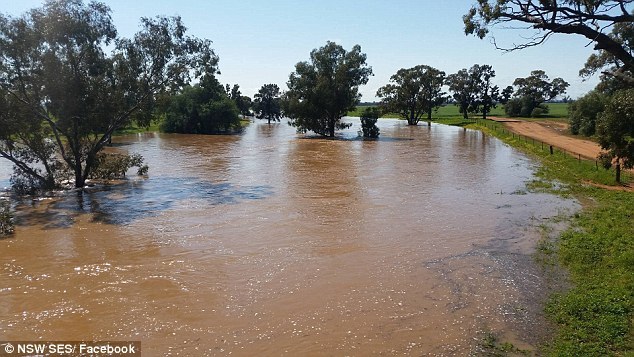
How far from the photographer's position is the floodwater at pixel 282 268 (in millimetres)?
9117

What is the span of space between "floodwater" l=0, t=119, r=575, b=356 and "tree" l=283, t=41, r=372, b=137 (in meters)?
38.4

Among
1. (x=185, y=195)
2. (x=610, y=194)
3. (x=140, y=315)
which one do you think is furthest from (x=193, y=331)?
(x=610, y=194)

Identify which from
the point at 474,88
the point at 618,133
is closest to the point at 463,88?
the point at 474,88

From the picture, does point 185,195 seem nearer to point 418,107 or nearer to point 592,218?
point 592,218

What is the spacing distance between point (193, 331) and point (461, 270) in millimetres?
7324

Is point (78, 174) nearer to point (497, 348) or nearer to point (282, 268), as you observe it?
point (282, 268)

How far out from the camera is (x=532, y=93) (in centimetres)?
11150

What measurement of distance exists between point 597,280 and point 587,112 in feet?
173

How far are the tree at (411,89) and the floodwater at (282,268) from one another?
70.0 meters

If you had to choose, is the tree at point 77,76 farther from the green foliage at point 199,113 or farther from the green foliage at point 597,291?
the green foliage at point 199,113

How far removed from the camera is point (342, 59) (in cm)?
6419

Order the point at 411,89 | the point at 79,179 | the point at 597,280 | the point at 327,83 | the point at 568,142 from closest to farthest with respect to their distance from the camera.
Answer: the point at 597,280 < the point at 79,179 < the point at 568,142 < the point at 327,83 < the point at 411,89

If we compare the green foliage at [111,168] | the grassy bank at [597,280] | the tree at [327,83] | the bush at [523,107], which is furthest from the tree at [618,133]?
the bush at [523,107]

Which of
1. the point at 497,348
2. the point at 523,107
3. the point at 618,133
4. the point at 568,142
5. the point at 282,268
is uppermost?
the point at 523,107
